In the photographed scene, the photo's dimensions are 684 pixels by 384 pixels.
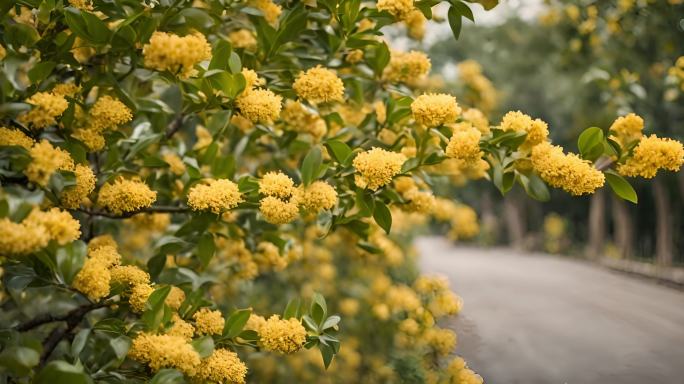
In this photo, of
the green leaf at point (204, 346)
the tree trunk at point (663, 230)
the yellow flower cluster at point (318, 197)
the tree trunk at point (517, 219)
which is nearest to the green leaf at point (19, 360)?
the green leaf at point (204, 346)

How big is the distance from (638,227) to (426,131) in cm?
1472

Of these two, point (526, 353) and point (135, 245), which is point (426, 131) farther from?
point (135, 245)

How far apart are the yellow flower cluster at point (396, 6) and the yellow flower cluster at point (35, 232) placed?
111 cm

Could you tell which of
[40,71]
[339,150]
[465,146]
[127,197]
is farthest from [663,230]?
[40,71]

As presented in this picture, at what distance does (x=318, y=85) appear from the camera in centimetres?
182

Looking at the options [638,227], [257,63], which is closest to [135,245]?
[257,63]

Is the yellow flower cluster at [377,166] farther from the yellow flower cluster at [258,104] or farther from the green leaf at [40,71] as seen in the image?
the green leaf at [40,71]

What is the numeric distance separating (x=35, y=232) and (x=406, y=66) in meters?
1.46

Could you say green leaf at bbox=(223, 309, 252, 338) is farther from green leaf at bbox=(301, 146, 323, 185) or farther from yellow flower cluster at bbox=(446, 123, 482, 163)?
yellow flower cluster at bbox=(446, 123, 482, 163)

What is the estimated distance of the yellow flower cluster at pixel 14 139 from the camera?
1.42 m

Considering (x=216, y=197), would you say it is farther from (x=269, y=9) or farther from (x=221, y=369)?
(x=269, y=9)

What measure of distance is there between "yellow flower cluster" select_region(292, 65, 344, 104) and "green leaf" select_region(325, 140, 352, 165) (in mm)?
152

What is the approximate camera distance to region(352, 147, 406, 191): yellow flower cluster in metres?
1.67

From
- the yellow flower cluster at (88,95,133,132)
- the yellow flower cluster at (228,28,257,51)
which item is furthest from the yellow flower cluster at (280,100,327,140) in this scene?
the yellow flower cluster at (88,95,133,132)
